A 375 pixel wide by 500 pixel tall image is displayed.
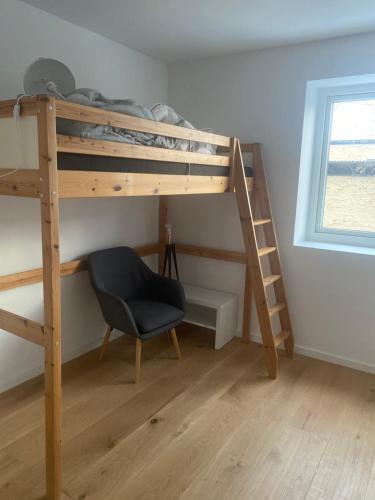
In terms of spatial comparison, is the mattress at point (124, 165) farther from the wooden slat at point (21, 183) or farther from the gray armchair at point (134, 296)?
the gray armchair at point (134, 296)

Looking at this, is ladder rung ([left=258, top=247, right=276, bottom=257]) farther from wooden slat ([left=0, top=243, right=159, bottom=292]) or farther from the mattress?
wooden slat ([left=0, top=243, right=159, bottom=292])

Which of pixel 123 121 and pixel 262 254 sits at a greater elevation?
pixel 123 121

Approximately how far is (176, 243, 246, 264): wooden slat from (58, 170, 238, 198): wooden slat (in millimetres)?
905

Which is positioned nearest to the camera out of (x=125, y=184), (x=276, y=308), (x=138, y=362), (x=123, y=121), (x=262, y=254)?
(x=123, y=121)

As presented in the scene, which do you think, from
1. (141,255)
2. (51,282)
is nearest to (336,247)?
(141,255)

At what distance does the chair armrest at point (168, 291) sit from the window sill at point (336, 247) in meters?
0.97

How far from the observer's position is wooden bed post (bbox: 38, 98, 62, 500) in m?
1.39

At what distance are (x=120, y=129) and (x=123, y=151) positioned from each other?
4.2 inches

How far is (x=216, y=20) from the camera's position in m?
2.35

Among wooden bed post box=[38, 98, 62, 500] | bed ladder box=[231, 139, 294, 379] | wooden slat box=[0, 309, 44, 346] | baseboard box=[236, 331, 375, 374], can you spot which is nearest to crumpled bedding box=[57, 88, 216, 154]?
wooden bed post box=[38, 98, 62, 500]

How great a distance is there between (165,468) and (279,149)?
226 cm

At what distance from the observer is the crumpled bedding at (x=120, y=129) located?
154cm

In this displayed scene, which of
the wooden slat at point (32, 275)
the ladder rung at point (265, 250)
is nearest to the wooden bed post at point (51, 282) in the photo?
the wooden slat at point (32, 275)

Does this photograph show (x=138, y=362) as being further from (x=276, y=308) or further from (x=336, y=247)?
(x=336, y=247)
